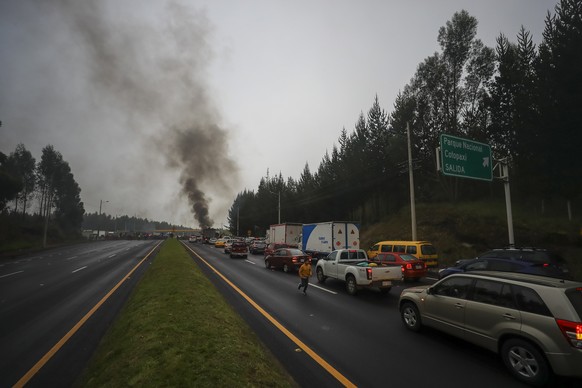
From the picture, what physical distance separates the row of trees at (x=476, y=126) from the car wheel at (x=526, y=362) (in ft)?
57.2

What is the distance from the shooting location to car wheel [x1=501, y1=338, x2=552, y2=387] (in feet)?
16.2

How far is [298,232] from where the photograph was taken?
33844 mm

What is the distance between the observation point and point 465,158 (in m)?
18.0

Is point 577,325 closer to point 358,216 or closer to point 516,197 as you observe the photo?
point 516,197

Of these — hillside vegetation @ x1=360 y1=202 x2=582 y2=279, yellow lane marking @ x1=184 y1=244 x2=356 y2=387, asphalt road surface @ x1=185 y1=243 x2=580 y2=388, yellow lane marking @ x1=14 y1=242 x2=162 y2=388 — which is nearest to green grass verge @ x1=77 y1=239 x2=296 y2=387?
asphalt road surface @ x1=185 y1=243 x2=580 y2=388

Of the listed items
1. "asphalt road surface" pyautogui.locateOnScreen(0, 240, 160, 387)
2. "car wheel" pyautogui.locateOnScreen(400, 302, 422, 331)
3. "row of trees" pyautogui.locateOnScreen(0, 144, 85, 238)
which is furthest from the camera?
"row of trees" pyautogui.locateOnScreen(0, 144, 85, 238)

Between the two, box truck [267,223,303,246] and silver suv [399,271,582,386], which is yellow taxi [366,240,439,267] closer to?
silver suv [399,271,582,386]

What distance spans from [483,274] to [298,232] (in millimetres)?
27625

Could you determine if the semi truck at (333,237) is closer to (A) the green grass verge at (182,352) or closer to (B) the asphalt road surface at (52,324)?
(B) the asphalt road surface at (52,324)

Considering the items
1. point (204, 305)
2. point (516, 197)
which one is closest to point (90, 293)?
point (204, 305)

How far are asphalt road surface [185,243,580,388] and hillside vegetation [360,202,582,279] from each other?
14852 millimetres

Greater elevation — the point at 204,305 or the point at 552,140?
the point at 552,140

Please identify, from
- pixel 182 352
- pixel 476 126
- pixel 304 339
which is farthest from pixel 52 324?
pixel 476 126

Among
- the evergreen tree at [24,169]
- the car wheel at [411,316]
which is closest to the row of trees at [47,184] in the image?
the evergreen tree at [24,169]
